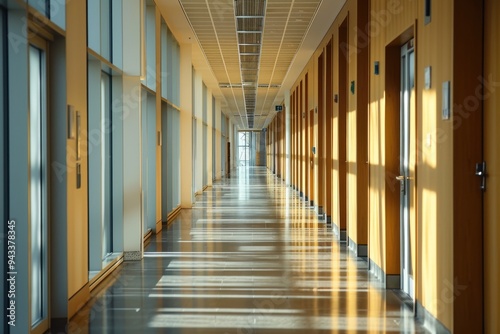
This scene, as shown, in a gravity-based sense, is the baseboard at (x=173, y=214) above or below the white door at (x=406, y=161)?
below

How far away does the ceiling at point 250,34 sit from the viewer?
387 inches

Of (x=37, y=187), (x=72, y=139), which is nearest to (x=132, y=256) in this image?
(x=72, y=139)

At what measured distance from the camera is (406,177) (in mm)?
5629

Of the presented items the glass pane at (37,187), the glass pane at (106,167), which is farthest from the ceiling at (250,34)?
the glass pane at (37,187)

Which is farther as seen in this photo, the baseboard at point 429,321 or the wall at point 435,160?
the baseboard at point 429,321

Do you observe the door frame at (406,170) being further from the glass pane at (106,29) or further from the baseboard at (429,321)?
the glass pane at (106,29)

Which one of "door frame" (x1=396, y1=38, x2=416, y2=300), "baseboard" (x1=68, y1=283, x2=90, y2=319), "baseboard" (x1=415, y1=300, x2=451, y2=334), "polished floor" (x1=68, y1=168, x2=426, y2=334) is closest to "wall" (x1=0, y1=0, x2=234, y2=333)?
"baseboard" (x1=68, y1=283, x2=90, y2=319)

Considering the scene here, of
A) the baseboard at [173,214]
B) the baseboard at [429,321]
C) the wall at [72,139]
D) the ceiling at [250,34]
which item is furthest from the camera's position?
the baseboard at [173,214]

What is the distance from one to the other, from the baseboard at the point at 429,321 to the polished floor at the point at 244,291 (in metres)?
0.08

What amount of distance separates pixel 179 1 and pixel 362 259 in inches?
199

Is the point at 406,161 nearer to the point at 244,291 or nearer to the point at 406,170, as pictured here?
the point at 406,170

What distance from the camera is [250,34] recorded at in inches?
479

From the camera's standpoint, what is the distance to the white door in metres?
5.69

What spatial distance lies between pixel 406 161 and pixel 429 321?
1.82 m
